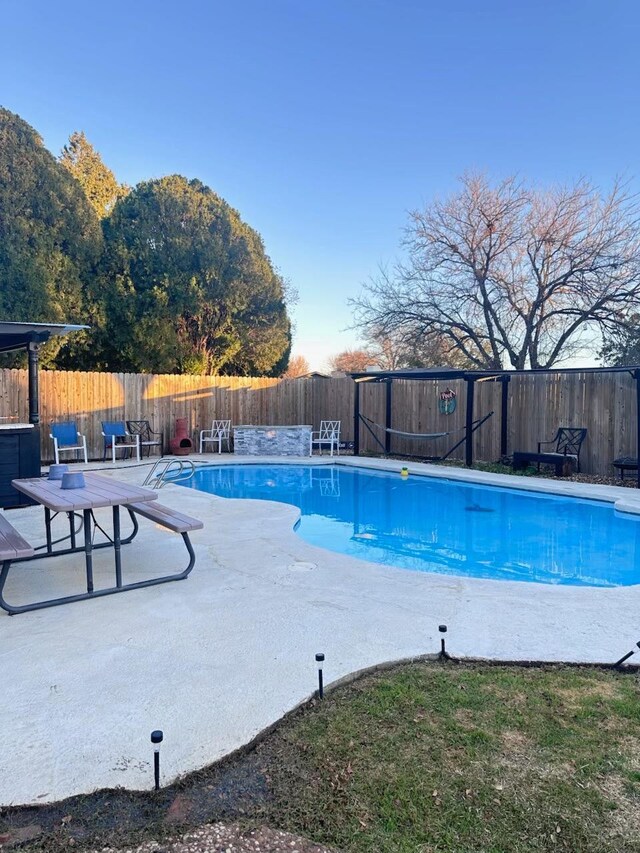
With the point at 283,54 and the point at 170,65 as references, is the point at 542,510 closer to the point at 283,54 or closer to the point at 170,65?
the point at 283,54

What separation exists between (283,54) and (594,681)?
37.9 ft

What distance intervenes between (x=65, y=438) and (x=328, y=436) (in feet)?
19.4

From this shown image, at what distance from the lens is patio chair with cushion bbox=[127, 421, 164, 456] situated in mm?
12211

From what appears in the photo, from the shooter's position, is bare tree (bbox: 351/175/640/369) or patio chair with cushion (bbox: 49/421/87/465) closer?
patio chair with cushion (bbox: 49/421/87/465)

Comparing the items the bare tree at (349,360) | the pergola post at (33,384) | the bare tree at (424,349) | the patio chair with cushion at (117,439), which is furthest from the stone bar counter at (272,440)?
the bare tree at (349,360)

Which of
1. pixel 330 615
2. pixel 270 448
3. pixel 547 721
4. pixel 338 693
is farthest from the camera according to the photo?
pixel 270 448

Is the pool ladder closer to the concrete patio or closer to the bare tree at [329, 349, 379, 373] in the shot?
the concrete patio

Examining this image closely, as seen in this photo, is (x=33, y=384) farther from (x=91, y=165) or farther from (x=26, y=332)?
(x=91, y=165)

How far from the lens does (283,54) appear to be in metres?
10.4

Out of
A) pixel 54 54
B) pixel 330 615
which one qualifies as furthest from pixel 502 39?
pixel 330 615

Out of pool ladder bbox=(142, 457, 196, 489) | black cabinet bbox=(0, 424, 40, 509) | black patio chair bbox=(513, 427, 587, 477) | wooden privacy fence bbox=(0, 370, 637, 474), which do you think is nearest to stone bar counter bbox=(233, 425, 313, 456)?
wooden privacy fence bbox=(0, 370, 637, 474)

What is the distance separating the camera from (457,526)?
698 centimetres

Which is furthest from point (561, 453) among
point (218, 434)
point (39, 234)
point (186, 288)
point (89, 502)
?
point (39, 234)

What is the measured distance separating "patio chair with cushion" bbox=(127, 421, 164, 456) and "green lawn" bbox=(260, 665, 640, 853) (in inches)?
416
